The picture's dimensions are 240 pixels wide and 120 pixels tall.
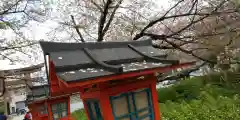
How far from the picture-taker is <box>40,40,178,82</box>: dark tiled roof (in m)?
3.07

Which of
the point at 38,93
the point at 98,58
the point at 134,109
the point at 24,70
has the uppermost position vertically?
the point at 98,58

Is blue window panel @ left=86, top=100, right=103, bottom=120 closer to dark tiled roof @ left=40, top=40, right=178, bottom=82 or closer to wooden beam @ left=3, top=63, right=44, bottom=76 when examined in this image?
dark tiled roof @ left=40, top=40, right=178, bottom=82

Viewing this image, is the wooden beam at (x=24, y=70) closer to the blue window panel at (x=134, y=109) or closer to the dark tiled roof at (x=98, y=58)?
the dark tiled roof at (x=98, y=58)

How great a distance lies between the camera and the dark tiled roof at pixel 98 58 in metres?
3.07

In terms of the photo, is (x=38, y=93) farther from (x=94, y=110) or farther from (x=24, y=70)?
(x=94, y=110)

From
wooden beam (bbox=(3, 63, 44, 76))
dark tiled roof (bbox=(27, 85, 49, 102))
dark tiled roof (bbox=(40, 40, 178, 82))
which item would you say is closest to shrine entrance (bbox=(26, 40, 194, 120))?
dark tiled roof (bbox=(40, 40, 178, 82))

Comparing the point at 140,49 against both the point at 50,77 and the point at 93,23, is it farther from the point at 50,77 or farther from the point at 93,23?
the point at 93,23

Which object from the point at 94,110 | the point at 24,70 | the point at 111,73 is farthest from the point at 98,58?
the point at 24,70

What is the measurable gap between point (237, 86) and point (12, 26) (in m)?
9.30

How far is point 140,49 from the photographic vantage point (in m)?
4.43

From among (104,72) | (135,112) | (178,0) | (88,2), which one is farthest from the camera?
(88,2)

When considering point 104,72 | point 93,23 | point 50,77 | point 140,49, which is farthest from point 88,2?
point 104,72

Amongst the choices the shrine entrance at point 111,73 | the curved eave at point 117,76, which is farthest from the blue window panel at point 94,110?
the curved eave at point 117,76

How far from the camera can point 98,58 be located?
3.57 meters
